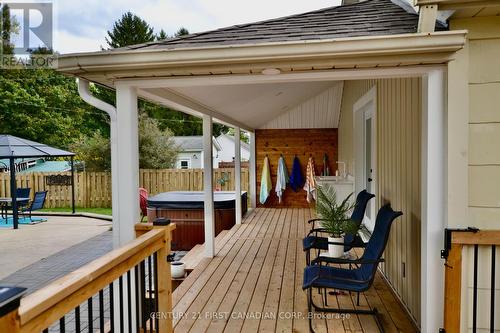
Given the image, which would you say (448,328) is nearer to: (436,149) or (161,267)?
(436,149)

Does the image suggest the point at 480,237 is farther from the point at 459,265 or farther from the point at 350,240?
the point at 350,240

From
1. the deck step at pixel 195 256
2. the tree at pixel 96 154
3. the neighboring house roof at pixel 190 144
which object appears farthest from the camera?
the neighboring house roof at pixel 190 144

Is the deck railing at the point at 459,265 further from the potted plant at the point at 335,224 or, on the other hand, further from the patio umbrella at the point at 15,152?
the patio umbrella at the point at 15,152

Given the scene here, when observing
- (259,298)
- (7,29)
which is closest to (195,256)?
(259,298)

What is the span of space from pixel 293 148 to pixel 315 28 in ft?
24.0

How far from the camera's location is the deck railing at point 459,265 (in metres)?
2.22

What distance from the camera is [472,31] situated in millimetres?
2260

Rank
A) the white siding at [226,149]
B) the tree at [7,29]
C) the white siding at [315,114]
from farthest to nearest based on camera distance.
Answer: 1. the white siding at [226,149]
2. the tree at [7,29]
3. the white siding at [315,114]

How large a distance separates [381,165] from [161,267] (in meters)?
2.73

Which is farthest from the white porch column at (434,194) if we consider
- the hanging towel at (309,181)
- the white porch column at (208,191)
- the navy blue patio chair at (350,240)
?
the hanging towel at (309,181)

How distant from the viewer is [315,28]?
9.08 ft

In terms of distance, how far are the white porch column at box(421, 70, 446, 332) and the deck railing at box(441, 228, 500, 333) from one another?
0.07 m

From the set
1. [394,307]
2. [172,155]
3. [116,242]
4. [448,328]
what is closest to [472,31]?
[448,328]

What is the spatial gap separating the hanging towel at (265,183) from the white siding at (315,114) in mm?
1082
